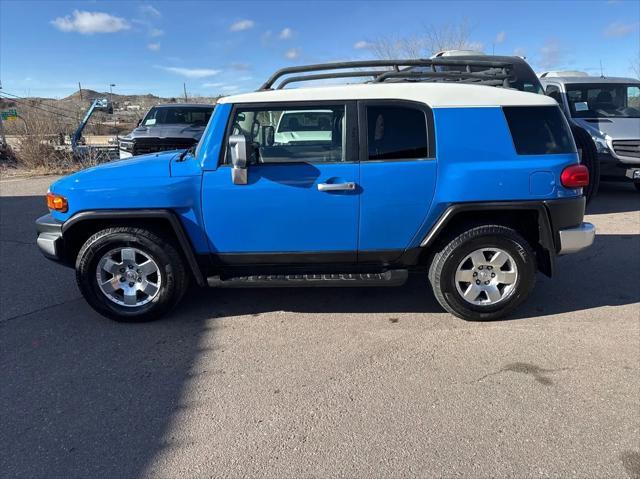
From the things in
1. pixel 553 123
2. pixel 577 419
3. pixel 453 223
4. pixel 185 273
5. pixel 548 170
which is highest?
pixel 553 123

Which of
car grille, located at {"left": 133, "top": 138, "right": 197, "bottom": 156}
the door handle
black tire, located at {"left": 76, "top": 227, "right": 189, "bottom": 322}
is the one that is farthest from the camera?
car grille, located at {"left": 133, "top": 138, "right": 197, "bottom": 156}

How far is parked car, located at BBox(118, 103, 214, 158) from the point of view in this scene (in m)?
10.4

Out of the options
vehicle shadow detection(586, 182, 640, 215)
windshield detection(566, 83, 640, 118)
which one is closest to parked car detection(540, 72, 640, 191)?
windshield detection(566, 83, 640, 118)

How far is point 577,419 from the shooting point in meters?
2.69

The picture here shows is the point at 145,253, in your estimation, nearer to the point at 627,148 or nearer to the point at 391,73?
the point at 391,73

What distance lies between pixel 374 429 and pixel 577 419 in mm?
1181

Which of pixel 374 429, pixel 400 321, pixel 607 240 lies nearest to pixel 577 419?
pixel 374 429

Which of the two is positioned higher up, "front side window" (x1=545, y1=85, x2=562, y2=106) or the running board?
"front side window" (x1=545, y1=85, x2=562, y2=106)

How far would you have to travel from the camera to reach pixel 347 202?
12.1ft

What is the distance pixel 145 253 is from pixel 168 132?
24.8 ft

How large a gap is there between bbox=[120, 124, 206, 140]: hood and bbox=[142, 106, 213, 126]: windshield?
33 centimetres

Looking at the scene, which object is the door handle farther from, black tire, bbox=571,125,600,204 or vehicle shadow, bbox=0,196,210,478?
black tire, bbox=571,125,600,204

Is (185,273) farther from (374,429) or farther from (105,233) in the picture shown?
(374,429)

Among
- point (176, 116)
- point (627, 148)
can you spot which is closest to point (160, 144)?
point (176, 116)
